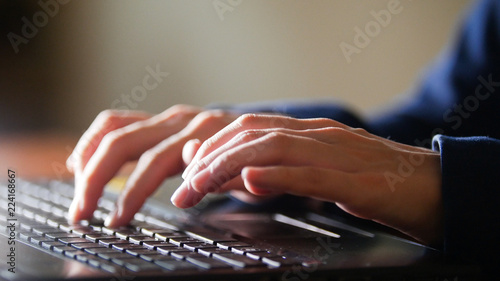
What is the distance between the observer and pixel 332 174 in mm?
508

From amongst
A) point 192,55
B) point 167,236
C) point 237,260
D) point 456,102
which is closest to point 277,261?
point 237,260

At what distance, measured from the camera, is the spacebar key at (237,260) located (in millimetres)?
404

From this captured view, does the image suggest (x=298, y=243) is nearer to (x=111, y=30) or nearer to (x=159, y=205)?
(x=159, y=205)

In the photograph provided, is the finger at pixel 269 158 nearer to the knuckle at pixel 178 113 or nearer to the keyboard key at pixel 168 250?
the keyboard key at pixel 168 250

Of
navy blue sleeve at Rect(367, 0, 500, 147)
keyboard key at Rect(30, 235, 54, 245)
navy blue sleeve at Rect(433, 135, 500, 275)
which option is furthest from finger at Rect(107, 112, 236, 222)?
navy blue sleeve at Rect(367, 0, 500, 147)

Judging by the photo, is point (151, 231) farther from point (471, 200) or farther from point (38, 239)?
point (471, 200)

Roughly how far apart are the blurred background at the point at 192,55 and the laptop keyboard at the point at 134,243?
1.67m

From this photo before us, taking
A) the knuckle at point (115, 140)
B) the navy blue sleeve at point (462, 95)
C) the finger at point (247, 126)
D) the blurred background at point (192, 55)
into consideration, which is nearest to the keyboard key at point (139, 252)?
the finger at point (247, 126)

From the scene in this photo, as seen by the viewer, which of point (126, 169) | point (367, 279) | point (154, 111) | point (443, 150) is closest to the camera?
point (367, 279)

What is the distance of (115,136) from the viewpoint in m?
0.76

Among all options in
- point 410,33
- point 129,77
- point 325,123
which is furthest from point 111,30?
point 325,123

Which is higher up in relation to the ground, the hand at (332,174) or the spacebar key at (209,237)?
the hand at (332,174)

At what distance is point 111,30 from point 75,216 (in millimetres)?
2155

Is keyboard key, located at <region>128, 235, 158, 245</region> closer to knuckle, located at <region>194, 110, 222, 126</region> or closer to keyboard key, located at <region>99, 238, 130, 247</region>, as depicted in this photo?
keyboard key, located at <region>99, 238, 130, 247</region>
